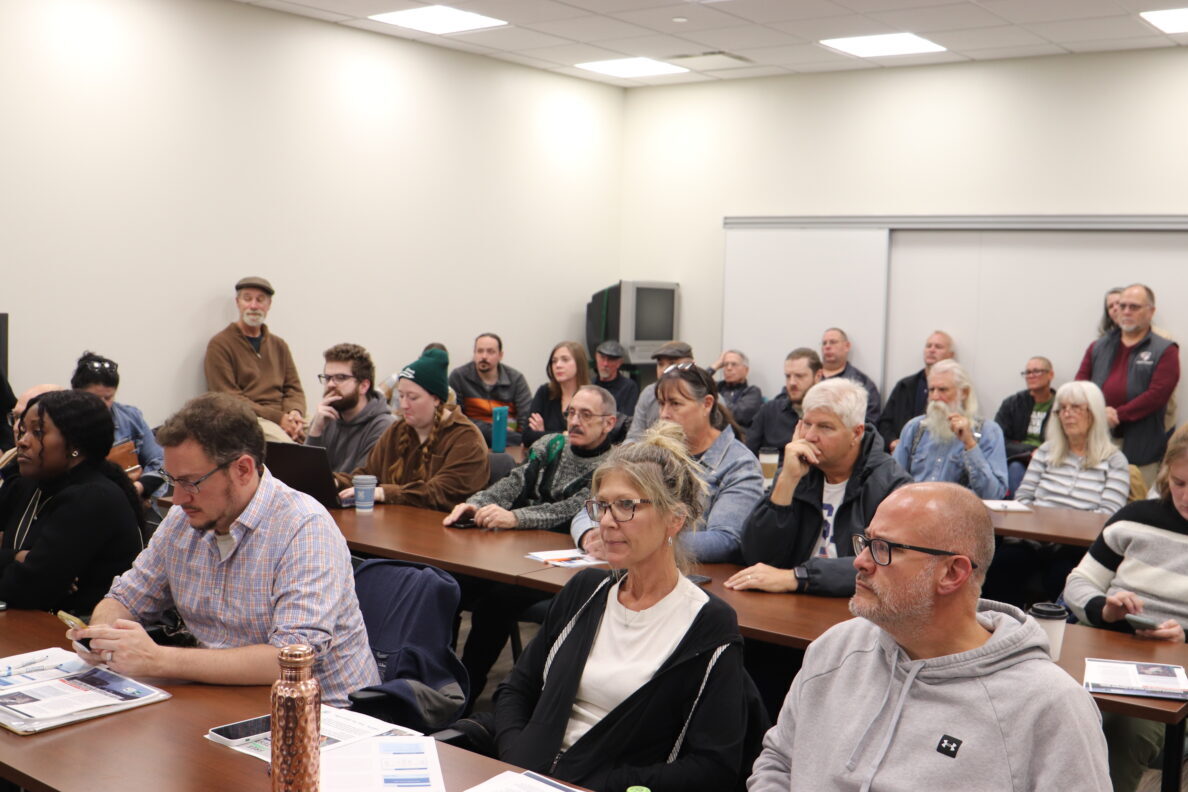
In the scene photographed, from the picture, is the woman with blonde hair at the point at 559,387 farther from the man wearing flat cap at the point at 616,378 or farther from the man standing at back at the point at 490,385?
the man wearing flat cap at the point at 616,378

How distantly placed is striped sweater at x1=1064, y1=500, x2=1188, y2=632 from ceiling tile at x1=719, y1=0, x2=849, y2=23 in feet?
14.3

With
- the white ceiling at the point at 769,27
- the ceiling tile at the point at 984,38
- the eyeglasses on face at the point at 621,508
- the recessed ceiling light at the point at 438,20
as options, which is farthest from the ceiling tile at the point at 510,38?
the eyeglasses on face at the point at 621,508

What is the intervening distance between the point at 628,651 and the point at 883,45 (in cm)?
672

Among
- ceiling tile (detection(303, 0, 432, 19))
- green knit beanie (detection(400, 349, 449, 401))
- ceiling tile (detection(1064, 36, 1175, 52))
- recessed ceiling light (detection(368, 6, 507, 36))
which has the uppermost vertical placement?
ceiling tile (detection(1064, 36, 1175, 52))

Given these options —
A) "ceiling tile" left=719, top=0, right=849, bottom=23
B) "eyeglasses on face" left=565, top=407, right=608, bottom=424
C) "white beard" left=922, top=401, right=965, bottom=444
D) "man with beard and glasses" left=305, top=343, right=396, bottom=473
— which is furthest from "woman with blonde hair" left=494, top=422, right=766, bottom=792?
"ceiling tile" left=719, top=0, right=849, bottom=23

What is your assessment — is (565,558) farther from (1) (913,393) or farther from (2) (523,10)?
(1) (913,393)

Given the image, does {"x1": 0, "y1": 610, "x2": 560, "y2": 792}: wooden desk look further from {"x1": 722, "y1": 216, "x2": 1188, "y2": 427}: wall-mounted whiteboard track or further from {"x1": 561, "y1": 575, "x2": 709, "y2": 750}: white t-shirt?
{"x1": 722, "y1": 216, "x2": 1188, "y2": 427}: wall-mounted whiteboard track

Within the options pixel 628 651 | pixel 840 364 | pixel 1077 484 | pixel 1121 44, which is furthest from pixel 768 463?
pixel 628 651

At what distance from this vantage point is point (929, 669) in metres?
2.01

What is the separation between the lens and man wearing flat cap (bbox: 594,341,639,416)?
8.74 m

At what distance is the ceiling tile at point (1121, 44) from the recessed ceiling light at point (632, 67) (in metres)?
2.94

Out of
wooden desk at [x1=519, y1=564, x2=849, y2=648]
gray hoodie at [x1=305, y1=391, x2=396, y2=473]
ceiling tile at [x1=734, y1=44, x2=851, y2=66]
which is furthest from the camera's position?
ceiling tile at [x1=734, y1=44, x2=851, y2=66]

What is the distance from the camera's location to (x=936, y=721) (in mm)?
1974

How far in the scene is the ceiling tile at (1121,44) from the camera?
768cm
